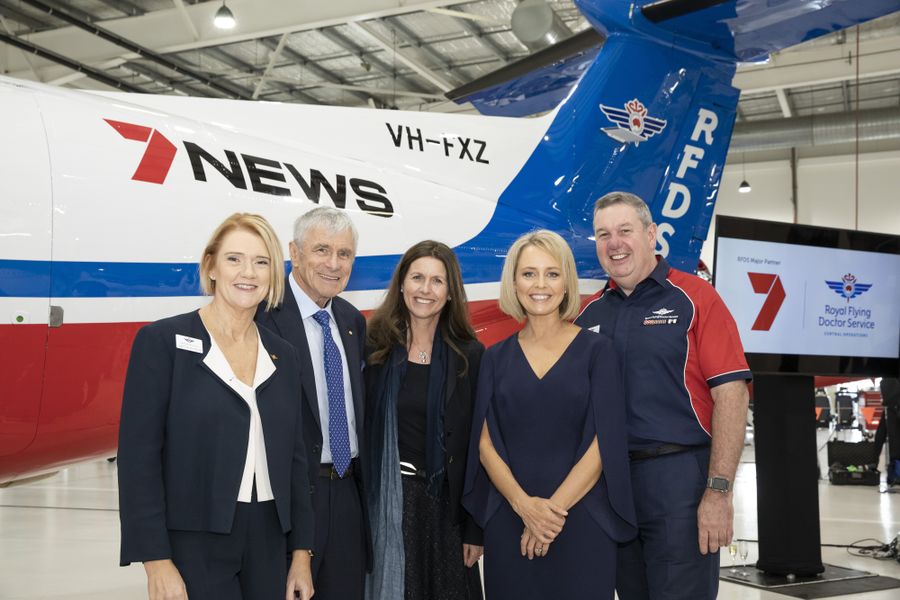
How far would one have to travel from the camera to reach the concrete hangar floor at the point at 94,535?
16.0 ft

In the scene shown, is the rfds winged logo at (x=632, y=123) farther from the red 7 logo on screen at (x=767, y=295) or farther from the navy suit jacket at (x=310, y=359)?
the navy suit jacket at (x=310, y=359)

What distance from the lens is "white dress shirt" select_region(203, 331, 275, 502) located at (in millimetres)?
2084

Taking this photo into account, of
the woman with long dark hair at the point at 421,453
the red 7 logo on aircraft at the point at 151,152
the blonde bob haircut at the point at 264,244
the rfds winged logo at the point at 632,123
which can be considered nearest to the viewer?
the blonde bob haircut at the point at 264,244

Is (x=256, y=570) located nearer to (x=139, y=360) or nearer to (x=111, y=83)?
(x=139, y=360)

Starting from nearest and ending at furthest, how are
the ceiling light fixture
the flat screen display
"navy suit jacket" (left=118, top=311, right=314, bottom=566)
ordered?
"navy suit jacket" (left=118, top=311, right=314, bottom=566), the flat screen display, the ceiling light fixture

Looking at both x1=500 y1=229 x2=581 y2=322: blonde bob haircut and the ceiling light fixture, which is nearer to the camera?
x1=500 y1=229 x2=581 y2=322: blonde bob haircut

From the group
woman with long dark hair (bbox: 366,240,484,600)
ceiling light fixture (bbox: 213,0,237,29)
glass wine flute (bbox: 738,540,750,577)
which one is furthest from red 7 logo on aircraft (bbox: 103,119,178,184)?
ceiling light fixture (bbox: 213,0,237,29)

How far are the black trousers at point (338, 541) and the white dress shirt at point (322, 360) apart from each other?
107mm

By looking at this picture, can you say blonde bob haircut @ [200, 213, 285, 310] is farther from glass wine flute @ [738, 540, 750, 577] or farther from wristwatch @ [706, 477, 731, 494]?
glass wine flute @ [738, 540, 750, 577]

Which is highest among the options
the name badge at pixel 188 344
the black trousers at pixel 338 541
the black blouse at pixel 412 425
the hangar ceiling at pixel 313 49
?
the hangar ceiling at pixel 313 49

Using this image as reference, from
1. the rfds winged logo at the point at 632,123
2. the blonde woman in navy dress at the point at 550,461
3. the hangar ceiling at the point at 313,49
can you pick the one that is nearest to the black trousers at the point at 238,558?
the blonde woman in navy dress at the point at 550,461

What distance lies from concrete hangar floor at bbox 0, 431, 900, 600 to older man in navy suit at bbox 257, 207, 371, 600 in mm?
2812

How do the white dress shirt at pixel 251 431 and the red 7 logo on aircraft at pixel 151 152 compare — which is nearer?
the white dress shirt at pixel 251 431

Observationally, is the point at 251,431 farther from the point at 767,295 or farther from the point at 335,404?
the point at 767,295
